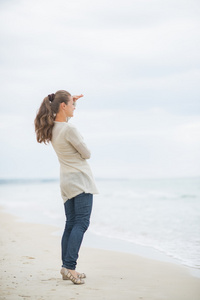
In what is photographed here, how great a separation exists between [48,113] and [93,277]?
66.1 inches

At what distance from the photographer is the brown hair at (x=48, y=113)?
3955 mm

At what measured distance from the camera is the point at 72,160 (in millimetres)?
3947

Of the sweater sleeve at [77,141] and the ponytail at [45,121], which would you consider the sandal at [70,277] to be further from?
the ponytail at [45,121]

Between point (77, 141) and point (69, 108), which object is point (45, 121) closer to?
point (69, 108)

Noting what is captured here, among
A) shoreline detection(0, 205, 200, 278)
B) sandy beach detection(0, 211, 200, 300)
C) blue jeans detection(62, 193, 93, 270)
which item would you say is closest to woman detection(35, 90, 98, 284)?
blue jeans detection(62, 193, 93, 270)

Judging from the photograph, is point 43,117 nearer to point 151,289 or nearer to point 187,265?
point 151,289

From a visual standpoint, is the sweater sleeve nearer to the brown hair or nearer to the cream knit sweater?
the cream knit sweater

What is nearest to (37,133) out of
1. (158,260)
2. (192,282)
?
(192,282)

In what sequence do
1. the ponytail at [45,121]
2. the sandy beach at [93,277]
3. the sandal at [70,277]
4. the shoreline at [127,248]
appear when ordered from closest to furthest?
1. the sandy beach at [93,277]
2. the sandal at [70,277]
3. the ponytail at [45,121]
4. the shoreline at [127,248]

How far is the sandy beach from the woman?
28 cm

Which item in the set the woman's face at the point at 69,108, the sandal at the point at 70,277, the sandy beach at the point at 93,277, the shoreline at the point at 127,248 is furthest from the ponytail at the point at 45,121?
the shoreline at the point at 127,248

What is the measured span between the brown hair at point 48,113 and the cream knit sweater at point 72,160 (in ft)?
0.21

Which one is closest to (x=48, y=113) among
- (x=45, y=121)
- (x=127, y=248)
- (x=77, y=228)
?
(x=45, y=121)

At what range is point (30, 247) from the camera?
5.90 metres
